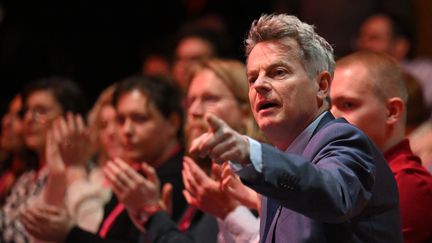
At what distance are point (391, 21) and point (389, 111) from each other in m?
2.54

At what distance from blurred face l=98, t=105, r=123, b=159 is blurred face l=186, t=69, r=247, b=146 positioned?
0.76 meters

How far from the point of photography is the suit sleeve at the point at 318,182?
197 cm

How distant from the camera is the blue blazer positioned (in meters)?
1.98

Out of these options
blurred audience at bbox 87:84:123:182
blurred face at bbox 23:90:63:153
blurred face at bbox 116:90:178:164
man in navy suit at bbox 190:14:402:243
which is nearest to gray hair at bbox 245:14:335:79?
man in navy suit at bbox 190:14:402:243

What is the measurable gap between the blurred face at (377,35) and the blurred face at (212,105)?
184 centimetres

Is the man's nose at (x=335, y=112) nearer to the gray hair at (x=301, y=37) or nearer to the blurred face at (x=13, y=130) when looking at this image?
the gray hair at (x=301, y=37)

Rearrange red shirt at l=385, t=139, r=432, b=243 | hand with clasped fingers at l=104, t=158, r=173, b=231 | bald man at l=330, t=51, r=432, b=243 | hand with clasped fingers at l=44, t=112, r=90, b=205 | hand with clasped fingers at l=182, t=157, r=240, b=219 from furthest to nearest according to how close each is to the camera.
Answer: hand with clasped fingers at l=44, t=112, r=90, b=205, hand with clasped fingers at l=104, t=158, r=173, b=231, hand with clasped fingers at l=182, t=157, r=240, b=219, bald man at l=330, t=51, r=432, b=243, red shirt at l=385, t=139, r=432, b=243

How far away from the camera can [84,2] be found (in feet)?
20.7

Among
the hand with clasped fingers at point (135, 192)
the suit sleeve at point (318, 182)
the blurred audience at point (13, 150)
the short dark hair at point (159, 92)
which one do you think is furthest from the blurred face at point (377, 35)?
the suit sleeve at point (318, 182)

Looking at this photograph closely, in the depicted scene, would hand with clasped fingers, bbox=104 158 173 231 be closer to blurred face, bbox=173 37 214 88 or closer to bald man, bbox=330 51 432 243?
bald man, bbox=330 51 432 243

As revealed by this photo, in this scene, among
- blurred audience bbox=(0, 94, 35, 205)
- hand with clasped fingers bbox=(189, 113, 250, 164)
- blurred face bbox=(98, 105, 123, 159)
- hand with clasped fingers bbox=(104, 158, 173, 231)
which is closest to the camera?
hand with clasped fingers bbox=(189, 113, 250, 164)

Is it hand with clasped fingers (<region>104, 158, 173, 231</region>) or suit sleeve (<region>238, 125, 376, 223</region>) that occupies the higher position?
suit sleeve (<region>238, 125, 376, 223</region>)

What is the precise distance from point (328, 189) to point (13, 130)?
11.3 feet

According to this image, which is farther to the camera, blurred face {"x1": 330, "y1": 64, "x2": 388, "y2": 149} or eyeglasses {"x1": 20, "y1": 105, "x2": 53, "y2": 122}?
eyeglasses {"x1": 20, "y1": 105, "x2": 53, "y2": 122}
